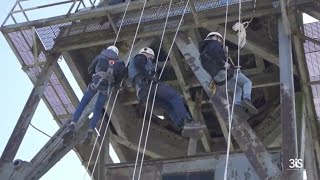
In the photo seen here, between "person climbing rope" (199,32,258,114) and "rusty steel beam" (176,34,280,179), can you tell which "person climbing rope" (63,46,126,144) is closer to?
"rusty steel beam" (176,34,280,179)

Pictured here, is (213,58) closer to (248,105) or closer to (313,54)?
(248,105)

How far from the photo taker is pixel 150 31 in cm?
1305

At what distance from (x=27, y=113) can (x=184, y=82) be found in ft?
11.2

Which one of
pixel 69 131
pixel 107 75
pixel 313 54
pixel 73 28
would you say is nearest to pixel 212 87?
pixel 107 75

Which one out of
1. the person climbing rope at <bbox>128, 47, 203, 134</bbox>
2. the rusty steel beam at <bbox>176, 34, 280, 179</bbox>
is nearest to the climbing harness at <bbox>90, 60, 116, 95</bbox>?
the person climbing rope at <bbox>128, 47, 203, 134</bbox>

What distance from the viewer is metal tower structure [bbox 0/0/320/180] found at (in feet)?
39.0

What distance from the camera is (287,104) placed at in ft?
36.2

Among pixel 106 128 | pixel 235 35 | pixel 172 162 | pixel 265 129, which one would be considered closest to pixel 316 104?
pixel 265 129

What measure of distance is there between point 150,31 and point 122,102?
7.62 feet

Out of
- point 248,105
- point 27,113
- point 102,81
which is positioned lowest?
point 248,105

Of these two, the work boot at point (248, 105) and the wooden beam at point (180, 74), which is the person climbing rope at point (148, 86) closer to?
the work boot at point (248, 105)

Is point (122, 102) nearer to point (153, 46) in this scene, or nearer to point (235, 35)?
point (153, 46)

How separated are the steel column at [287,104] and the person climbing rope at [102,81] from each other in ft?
9.69

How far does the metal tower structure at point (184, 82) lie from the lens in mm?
11891
